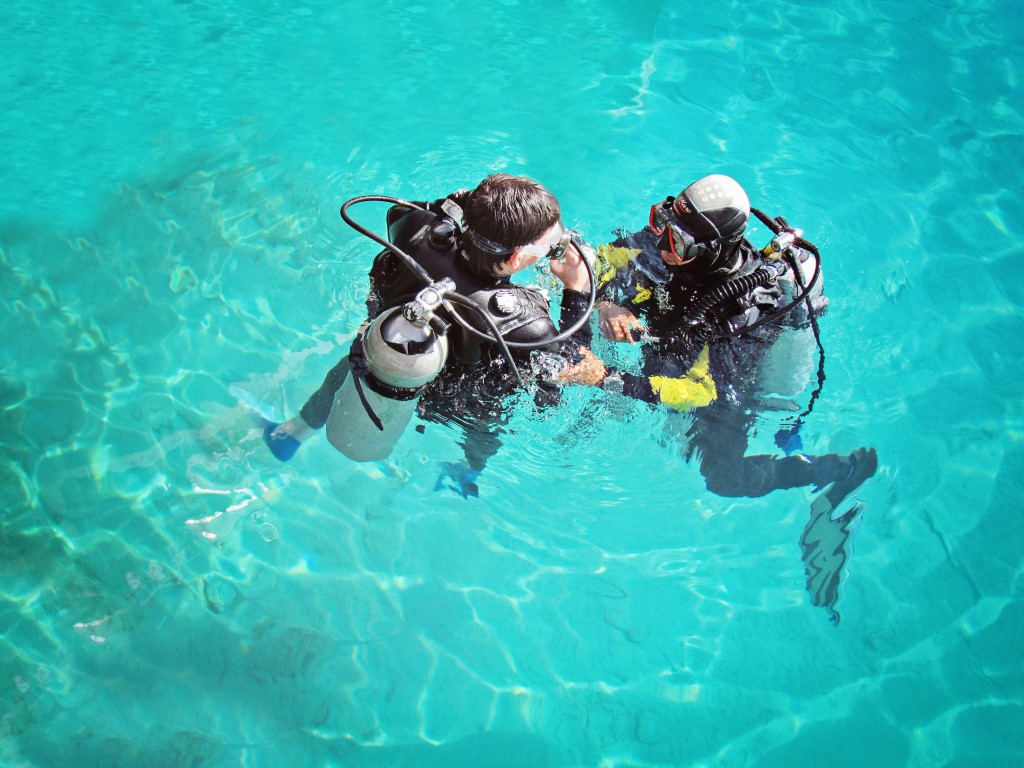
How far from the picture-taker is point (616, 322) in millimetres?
3486

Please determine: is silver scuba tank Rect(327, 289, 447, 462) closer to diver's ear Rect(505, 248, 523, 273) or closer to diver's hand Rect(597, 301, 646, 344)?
diver's ear Rect(505, 248, 523, 273)

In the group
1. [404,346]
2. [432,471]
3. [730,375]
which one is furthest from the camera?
[432,471]

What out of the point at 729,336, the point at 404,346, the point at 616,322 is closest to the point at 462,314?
the point at 404,346

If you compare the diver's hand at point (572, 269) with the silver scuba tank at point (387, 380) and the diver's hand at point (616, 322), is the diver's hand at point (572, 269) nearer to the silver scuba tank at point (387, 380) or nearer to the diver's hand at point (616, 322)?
the diver's hand at point (616, 322)

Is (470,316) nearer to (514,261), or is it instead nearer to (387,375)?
(514,261)

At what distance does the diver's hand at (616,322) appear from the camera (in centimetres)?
348

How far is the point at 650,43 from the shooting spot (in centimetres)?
625

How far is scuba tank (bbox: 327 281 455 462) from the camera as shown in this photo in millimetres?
2312

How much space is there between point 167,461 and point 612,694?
100 inches

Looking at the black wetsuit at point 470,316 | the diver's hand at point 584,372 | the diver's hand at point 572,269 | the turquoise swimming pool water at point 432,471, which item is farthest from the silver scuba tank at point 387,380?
the turquoise swimming pool water at point 432,471

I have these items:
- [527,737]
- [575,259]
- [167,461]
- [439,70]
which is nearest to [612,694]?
[527,737]

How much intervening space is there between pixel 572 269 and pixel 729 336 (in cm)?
84

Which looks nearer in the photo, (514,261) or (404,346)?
(404,346)

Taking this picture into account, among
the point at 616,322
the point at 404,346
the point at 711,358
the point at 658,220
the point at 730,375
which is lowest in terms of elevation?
the point at 730,375
